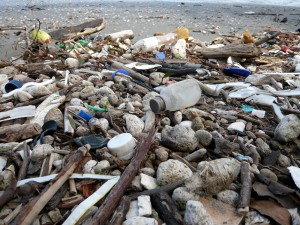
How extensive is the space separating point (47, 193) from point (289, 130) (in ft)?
6.63

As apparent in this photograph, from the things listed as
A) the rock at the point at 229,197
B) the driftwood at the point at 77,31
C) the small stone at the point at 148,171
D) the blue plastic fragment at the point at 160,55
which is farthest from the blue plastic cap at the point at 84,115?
the driftwood at the point at 77,31

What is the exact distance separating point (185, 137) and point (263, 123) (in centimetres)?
109

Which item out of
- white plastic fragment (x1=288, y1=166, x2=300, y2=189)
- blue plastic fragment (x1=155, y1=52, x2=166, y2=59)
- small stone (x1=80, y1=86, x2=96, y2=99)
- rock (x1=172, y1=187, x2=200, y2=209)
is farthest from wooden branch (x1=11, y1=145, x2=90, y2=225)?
blue plastic fragment (x1=155, y1=52, x2=166, y2=59)

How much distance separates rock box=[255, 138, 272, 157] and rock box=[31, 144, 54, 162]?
1675mm

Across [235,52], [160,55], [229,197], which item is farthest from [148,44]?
[229,197]

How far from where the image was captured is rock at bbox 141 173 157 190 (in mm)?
2086

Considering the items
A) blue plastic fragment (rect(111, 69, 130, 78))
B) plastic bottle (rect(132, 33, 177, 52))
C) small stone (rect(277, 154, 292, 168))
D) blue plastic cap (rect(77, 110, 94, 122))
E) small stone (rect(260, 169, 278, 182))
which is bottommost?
plastic bottle (rect(132, 33, 177, 52))

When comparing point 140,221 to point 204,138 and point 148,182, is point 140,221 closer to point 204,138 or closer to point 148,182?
point 148,182

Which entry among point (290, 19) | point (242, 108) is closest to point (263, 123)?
point (242, 108)

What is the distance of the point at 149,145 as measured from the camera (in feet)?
7.84

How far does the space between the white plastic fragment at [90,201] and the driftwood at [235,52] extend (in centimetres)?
427

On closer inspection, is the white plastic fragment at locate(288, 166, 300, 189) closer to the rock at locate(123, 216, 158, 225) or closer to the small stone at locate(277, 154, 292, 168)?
the small stone at locate(277, 154, 292, 168)

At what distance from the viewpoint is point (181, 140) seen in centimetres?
248

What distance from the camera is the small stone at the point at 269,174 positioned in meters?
2.25
